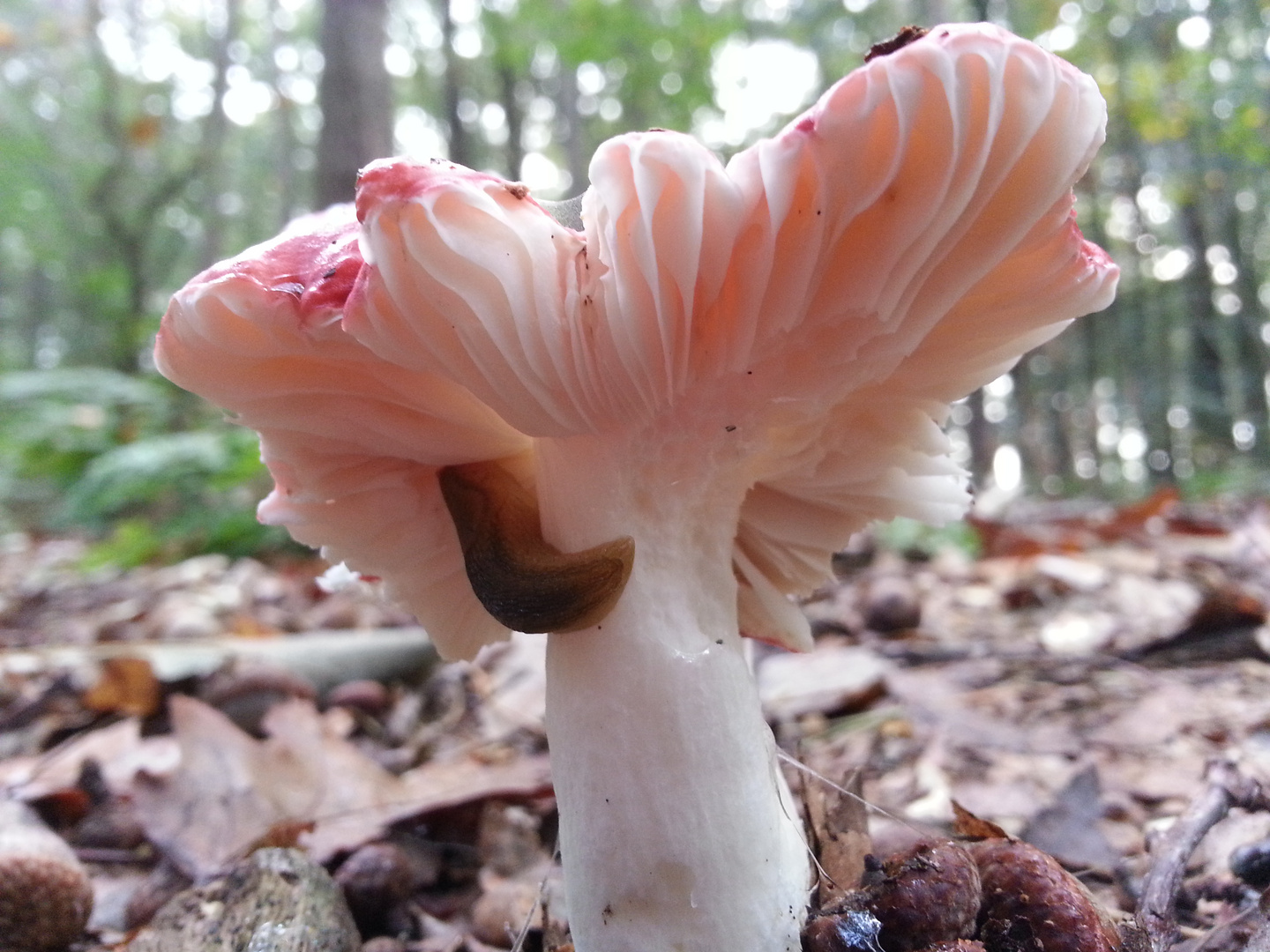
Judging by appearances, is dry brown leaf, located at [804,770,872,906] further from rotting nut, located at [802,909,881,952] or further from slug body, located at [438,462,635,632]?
slug body, located at [438,462,635,632]

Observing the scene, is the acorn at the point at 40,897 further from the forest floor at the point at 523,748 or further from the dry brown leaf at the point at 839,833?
the dry brown leaf at the point at 839,833

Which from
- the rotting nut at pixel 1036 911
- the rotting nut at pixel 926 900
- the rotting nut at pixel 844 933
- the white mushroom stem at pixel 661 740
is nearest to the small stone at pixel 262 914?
the white mushroom stem at pixel 661 740

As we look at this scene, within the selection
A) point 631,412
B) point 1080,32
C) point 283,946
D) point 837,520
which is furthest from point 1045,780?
point 1080,32

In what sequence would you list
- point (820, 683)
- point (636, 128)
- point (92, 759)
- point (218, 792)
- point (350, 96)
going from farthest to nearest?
1. point (636, 128)
2. point (350, 96)
3. point (820, 683)
4. point (92, 759)
5. point (218, 792)

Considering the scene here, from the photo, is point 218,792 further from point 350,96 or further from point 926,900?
point 350,96

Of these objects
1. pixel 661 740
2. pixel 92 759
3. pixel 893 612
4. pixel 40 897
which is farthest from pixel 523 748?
pixel 893 612

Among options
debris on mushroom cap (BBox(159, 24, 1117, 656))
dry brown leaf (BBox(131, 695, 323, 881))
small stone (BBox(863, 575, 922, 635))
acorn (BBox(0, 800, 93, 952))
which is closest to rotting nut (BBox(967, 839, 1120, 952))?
debris on mushroom cap (BBox(159, 24, 1117, 656))

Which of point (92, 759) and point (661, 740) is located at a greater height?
point (661, 740)
